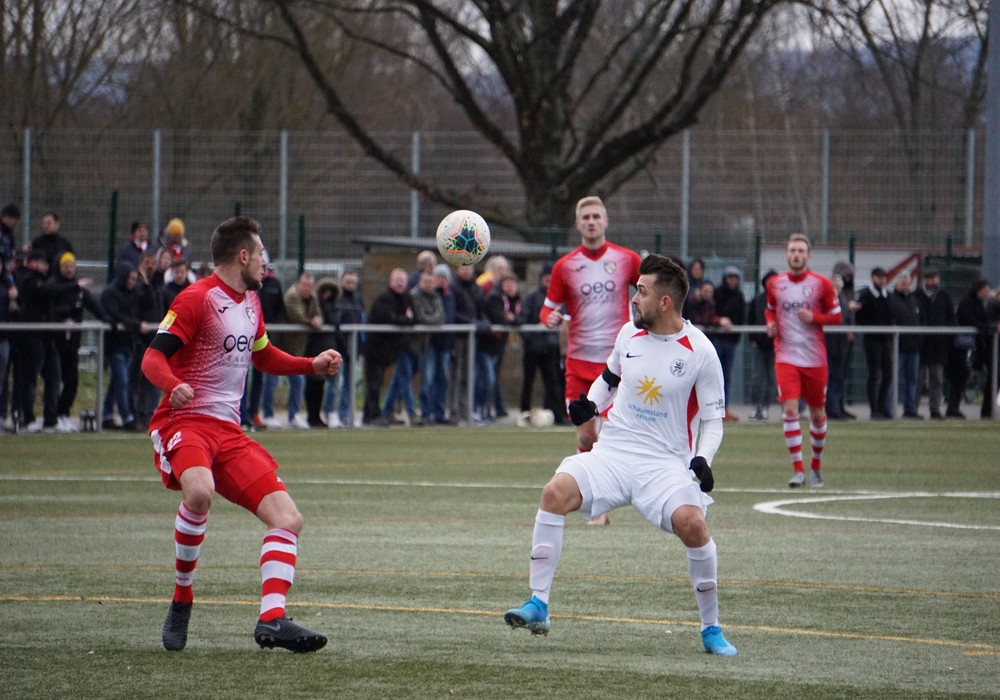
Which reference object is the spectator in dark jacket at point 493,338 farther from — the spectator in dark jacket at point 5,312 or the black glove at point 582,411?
the black glove at point 582,411

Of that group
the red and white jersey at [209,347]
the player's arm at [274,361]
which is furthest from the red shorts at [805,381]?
the red and white jersey at [209,347]

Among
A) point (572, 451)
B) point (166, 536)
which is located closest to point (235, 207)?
point (572, 451)

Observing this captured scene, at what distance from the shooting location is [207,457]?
256 inches

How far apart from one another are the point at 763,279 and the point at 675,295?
16972 mm

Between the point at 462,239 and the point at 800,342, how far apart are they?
19.0 feet

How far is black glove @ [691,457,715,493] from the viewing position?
630 centimetres

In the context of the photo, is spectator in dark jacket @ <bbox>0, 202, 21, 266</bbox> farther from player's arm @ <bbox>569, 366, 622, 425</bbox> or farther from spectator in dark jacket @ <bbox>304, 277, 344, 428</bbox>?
player's arm @ <bbox>569, 366, 622, 425</bbox>

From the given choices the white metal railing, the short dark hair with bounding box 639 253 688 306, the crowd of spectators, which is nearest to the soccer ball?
the short dark hair with bounding box 639 253 688 306

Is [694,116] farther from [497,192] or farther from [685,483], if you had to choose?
[685,483]

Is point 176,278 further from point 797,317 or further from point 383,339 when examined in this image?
point 797,317

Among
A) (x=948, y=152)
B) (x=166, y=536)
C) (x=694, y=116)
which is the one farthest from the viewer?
(x=694, y=116)

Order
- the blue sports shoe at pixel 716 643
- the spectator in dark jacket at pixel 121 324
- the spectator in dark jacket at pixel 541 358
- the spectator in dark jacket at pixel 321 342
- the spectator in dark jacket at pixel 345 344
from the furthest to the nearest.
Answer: the spectator in dark jacket at pixel 541 358, the spectator in dark jacket at pixel 345 344, the spectator in dark jacket at pixel 321 342, the spectator in dark jacket at pixel 121 324, the blue sports shoe at pixel 716 643

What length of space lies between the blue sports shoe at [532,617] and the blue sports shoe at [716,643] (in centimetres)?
69

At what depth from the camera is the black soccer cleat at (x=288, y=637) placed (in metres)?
6.09
